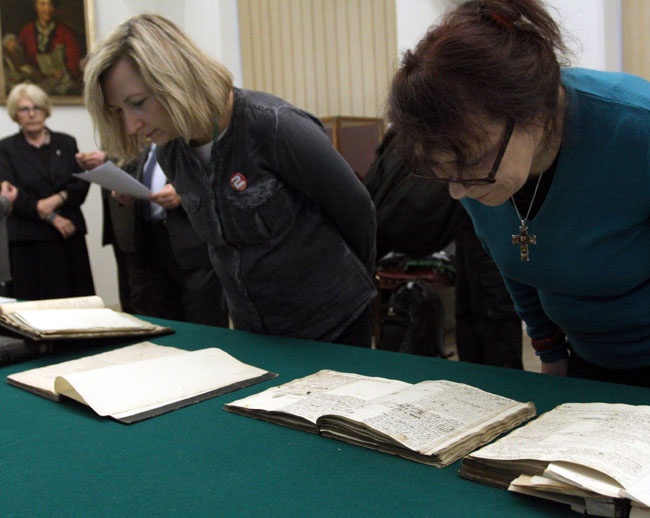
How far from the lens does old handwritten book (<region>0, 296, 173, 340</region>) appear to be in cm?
177

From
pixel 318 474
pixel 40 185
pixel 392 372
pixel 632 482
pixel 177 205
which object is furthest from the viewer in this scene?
pixel 40 185

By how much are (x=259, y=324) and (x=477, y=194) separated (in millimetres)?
860

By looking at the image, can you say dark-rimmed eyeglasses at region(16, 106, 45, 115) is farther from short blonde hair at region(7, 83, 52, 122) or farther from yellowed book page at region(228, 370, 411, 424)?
yellowed book page at region(228, 370, 411, 424)

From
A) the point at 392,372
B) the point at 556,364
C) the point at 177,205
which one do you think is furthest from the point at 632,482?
the point at 177,205

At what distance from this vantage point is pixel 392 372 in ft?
4.76

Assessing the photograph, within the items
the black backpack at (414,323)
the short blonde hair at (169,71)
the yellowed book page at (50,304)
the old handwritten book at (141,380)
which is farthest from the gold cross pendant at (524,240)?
the black backpack at (414,323)

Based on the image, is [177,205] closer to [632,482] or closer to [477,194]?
[477,194]

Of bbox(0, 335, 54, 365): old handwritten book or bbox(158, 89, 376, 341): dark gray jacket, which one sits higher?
bbox(158, 89, 376, 341): dark gray jacket

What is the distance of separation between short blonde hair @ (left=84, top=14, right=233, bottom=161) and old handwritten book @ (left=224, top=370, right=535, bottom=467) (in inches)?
29.1

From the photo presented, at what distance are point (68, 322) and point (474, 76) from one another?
126 cm

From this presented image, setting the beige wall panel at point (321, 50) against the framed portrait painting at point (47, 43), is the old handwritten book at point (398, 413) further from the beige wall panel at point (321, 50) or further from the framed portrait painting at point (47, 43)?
the framed portrait painting at point (47, 43)

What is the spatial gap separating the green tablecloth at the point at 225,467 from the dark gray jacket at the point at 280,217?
0.43 m

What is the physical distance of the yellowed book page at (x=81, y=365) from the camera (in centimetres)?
146

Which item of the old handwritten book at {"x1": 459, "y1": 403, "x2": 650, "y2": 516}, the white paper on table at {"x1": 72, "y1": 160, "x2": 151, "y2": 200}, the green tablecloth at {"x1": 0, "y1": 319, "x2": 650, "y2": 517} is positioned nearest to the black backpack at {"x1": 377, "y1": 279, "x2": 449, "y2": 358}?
the white paper on table at {"x1": 72, "y1": 160, "x2": 151, "y2": 200}
